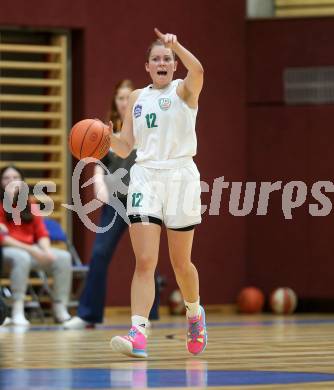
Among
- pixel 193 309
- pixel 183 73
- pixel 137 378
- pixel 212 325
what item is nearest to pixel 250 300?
pixel 212 325

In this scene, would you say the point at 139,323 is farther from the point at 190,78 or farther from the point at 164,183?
the point at 190,78

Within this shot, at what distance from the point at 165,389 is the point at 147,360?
5.13 feet

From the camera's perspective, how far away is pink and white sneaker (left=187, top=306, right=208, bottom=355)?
6.20 meters

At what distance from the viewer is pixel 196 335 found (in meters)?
6.23

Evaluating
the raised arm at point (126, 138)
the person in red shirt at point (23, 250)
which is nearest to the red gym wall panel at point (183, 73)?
the person in red shirt at point (23, 250)

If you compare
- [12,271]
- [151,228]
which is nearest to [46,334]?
[12,271]

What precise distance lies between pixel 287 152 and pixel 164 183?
658cm

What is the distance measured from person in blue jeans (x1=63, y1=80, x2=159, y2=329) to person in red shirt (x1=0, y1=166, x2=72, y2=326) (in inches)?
52.8

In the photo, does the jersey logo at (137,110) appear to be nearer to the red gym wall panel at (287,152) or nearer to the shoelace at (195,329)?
the shoelace at (195,329)

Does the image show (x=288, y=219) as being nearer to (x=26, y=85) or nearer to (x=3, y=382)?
(x=26, y=85)

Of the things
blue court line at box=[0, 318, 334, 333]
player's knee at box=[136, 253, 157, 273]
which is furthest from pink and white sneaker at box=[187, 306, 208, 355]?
blue court line at box=[0, 318, 334, 333]

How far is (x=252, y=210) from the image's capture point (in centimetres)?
1284

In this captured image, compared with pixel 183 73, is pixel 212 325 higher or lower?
lower

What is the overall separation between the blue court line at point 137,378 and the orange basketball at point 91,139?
1658 millimetres
